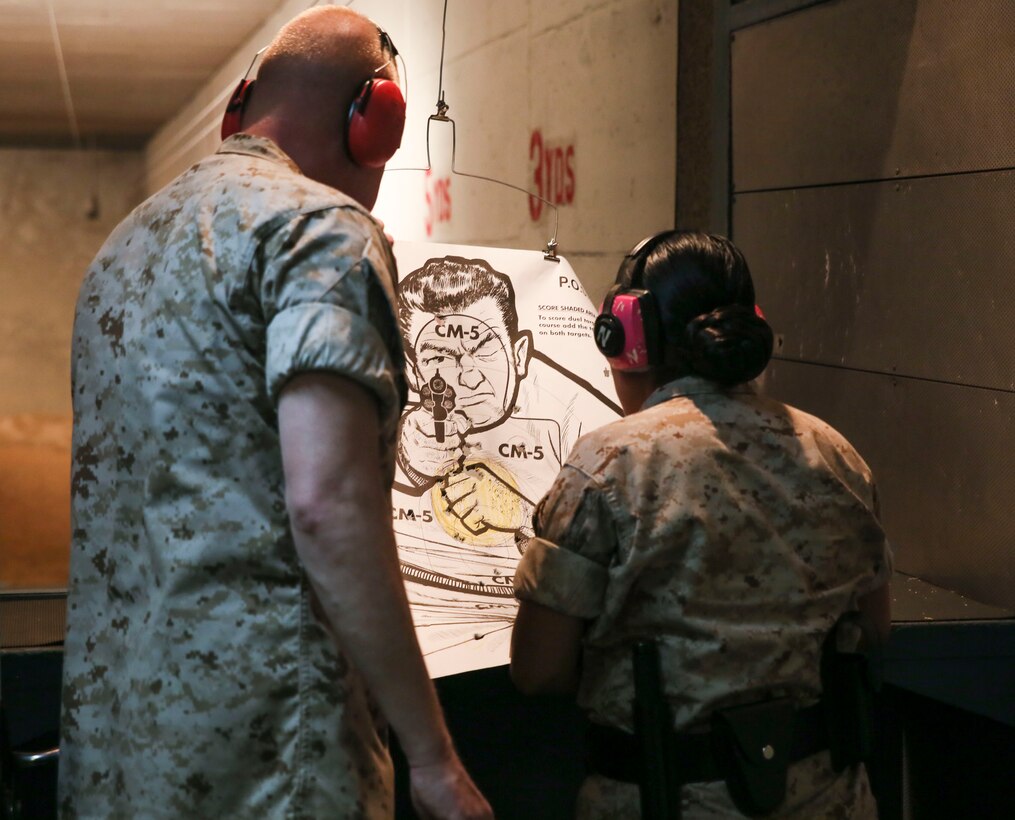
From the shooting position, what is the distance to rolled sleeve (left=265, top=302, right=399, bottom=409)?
36.4 inches

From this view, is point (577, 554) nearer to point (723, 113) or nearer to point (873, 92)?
point (873, 92)

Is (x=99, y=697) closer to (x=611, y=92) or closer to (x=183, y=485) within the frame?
(x=183, y=485)

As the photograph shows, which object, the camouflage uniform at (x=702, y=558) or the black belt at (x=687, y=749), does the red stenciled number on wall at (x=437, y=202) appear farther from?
the black belt at (x=687, y=749)

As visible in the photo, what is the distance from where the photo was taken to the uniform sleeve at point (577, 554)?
1220 millimetres

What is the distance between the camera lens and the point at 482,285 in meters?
1.90

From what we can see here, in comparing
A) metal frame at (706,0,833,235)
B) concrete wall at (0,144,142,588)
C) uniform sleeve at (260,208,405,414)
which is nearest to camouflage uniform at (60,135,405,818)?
uniform sleeve at (260,208,405,414)

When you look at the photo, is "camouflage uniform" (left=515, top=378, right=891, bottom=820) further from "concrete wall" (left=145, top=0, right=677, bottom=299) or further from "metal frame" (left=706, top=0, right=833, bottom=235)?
Answer: "concrete wall" (left=145, top=0, right=677, bottom=299)

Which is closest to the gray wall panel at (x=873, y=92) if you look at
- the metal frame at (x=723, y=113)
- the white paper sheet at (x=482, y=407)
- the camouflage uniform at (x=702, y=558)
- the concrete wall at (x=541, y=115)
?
the metal frame at (x=723, y=113)

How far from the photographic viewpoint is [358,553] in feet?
3.06

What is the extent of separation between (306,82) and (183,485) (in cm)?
45

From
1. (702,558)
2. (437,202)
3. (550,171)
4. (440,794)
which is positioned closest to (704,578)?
(702,558)

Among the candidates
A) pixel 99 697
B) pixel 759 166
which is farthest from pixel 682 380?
pixel 759 166

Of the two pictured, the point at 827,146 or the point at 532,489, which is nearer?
the point at 532,489

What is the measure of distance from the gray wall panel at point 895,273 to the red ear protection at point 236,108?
4.55ft
